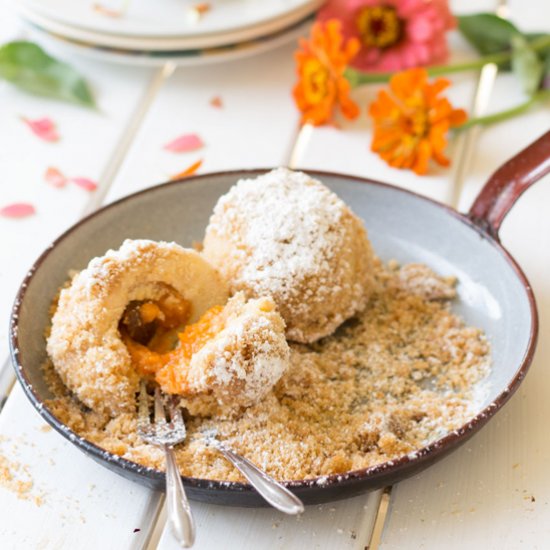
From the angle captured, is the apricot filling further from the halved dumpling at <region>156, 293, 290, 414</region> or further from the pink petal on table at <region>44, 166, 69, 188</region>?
the pink petal on table at <region>44, 166, 69, 188</region>

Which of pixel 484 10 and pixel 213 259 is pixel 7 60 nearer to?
pixel 213 259

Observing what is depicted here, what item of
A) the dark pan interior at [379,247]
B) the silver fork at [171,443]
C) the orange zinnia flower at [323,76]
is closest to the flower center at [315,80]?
the orange zinnia flower at [323,76]

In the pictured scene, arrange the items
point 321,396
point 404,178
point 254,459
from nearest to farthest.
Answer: point 254,459 → point 321,396 → point 404,178

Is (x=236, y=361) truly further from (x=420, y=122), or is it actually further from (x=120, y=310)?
(x=420, y=122)

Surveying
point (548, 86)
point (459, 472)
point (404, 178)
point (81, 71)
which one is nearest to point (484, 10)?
point (548, 86)

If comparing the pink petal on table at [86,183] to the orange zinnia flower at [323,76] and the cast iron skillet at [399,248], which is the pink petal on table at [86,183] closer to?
the cast iron skillet at [399,248]

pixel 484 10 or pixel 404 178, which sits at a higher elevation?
pixel 484 10

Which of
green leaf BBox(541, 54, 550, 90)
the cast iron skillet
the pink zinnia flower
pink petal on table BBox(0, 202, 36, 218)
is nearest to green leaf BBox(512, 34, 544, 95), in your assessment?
green leaf BBox(541, 54, 550, 90)
